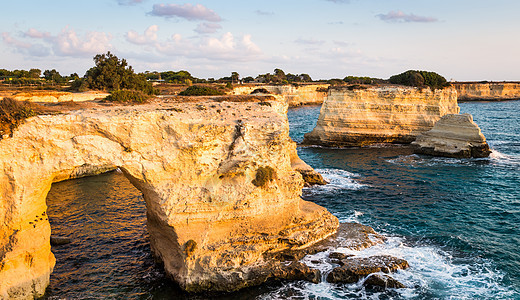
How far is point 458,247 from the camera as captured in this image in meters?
19.4

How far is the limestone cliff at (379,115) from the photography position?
4788 cm

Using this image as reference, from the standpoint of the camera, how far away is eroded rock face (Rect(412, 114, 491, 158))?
3975 centimetres

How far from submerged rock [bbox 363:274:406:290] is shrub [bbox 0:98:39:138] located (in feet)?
48.6

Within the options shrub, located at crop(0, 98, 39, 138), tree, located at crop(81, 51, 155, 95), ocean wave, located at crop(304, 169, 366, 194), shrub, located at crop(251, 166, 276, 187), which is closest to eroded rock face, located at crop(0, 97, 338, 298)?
shrub, located at crop(251, 166, 276, 187)

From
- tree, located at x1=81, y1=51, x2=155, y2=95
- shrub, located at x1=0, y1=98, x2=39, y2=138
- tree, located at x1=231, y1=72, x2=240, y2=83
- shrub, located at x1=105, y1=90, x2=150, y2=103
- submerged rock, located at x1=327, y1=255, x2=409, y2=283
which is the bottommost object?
submerged rock, located at x1=327, y1=255, x2=409, y2=283

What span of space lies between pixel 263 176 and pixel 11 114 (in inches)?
396

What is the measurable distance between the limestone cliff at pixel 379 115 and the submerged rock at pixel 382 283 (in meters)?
33.5

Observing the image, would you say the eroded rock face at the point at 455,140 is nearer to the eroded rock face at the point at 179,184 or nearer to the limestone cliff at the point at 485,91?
the eroded rock face at the point at 179,184

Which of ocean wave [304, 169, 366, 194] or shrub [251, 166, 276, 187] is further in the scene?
ocean wave [304, 169, 366, 194]

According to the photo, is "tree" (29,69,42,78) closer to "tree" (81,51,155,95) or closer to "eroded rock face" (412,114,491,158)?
"tree" (81,51,155,95)

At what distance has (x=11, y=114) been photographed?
44.1 feet

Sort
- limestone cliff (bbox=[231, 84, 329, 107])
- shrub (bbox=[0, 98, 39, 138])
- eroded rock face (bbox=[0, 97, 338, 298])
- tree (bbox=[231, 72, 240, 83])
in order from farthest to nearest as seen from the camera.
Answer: tree (bbox=[231, 72, 240, 83]), limestone cliff (bbox=[231, 84, 329, 107]), eroded rock face (bbox=[0, 97, 338, 298]), shrub (bbox=[0, 98, 39, 138])

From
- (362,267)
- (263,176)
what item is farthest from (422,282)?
(263,176)

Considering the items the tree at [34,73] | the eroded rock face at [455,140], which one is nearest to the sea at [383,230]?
the eroded rock face at [455,140]
